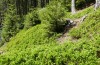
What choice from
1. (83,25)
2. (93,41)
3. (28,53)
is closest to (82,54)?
(93,41)

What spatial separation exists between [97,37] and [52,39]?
372 centimetres

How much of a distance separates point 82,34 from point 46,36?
3114mm

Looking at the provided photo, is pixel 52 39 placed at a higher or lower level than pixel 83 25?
lower

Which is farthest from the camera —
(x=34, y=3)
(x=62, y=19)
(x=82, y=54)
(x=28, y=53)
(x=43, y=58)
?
(x=34, y=3)

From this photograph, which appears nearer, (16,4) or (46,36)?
(46,36)

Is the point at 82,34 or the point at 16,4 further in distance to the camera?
Result: the point at 16,4

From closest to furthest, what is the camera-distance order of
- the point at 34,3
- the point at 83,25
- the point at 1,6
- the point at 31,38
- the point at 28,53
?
the point at 28,53 < the point at 83,25 < the point at 31,38 < the point at 34,3 < the point at 1,6

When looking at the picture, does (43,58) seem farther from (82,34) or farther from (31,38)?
(31,38)

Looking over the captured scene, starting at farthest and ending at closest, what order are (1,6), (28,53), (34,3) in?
(1,6)
(34,3)
(28,53)

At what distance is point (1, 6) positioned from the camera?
61.2 m

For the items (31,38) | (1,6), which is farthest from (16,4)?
(31,38)

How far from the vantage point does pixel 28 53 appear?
10.6m

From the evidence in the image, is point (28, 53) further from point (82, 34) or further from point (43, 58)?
point (82, 34)

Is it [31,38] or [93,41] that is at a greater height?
[93,41]
